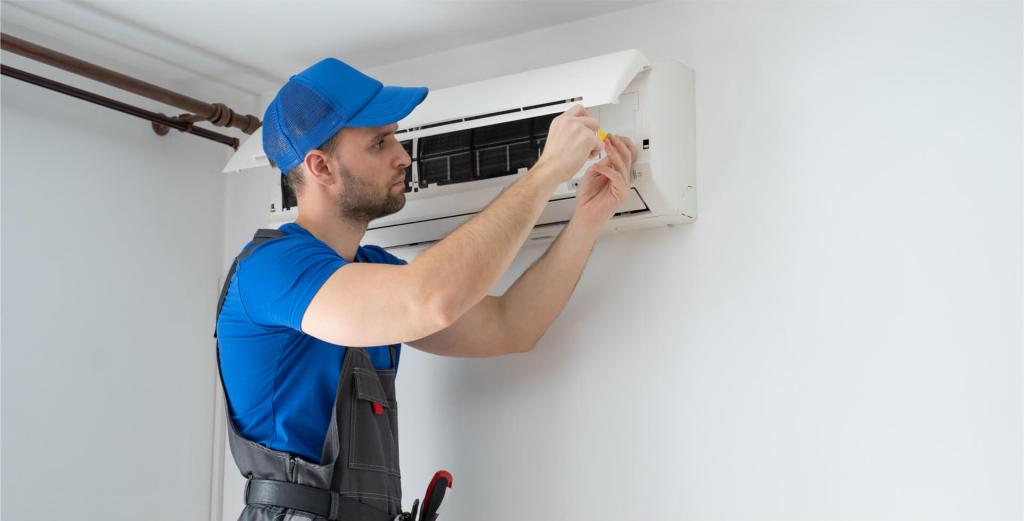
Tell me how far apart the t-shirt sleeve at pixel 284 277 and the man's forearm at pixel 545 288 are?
1.54ft

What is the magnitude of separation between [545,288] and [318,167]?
507 millimetres

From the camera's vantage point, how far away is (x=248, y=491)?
1639 mm

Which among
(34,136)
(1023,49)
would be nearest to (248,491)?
(34,136)

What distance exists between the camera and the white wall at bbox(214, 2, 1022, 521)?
1.59 meters

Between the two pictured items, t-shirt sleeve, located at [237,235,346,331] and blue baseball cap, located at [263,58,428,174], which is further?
blue baseball cap, located at [263,58,428,174]

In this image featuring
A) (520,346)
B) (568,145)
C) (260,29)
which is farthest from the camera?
(260,29)

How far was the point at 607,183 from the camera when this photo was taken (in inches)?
69.8

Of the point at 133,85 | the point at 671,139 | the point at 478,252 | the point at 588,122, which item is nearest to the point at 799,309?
the point at 671,139

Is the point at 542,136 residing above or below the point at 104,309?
above

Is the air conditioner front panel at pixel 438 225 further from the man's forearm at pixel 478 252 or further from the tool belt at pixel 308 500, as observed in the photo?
the tool belt at pixel 308 500

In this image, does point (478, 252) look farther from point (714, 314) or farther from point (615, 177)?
point (714, 314)

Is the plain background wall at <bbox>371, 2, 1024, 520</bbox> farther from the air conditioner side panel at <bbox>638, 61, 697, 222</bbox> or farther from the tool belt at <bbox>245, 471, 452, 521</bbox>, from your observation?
the tool belt at <bbox>245, 471, 452, 521</bbox>

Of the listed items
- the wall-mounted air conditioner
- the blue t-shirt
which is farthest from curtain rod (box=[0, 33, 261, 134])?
the blue t-shirt

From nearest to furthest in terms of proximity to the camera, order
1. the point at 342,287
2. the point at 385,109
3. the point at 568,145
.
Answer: the point at 342,287 < the point at 568,145 < the point at 385,109
